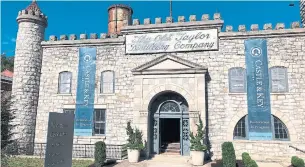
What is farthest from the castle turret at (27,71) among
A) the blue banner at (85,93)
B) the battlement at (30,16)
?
the blue banner at (85,93)

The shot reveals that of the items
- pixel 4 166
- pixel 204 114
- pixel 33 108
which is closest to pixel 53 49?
pixel 33 108

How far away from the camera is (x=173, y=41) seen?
15.3m

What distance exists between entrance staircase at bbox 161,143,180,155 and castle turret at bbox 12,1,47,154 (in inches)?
313

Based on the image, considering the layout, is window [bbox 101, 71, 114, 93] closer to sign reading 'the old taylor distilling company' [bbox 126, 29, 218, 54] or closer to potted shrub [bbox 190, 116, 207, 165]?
sign reading 'the old taylor distilling company' [bbox 126, 29, 218, 54]

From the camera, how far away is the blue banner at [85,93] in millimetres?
15648

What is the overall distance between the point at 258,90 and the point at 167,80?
4784 mm

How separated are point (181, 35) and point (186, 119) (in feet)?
15.7

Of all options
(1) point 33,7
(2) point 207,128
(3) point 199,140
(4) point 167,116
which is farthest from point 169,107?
(1) point 33,7

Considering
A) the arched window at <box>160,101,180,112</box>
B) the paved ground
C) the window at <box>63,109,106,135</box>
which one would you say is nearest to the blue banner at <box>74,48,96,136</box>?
the window at <box>63,109,106,135</box>

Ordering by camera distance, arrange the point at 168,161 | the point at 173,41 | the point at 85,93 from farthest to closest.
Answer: the point at 85,93 → the point at 173,41 → the point at 168,161

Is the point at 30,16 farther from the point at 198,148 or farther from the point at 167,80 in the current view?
the point at 198,148

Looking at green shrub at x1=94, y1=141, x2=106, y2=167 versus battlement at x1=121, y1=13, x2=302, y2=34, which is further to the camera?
battlement at x1=121, y1=13, x2=302, y2=34

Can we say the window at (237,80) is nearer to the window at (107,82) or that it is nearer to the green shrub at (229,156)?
the green shrub at (229,156)

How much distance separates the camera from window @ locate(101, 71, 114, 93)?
51.9 feet
